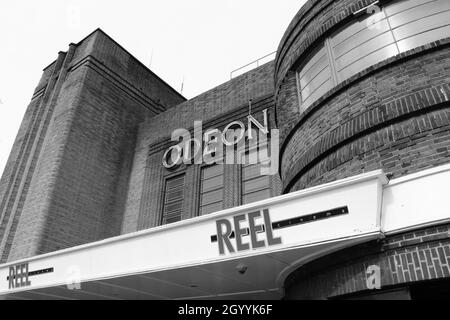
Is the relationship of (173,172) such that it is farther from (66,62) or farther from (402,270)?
(402,270)

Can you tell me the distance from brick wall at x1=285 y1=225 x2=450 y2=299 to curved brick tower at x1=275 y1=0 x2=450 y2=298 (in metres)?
0.01

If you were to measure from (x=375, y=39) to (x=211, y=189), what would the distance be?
727 centimetres

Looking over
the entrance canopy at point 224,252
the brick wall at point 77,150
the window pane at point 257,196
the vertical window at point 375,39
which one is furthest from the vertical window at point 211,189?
the vertical window at point 375,39

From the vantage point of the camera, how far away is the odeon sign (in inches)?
457

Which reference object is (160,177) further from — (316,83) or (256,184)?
(316,83)

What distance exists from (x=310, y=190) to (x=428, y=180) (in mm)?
1297

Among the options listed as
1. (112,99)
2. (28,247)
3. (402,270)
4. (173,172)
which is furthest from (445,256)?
(112,99)

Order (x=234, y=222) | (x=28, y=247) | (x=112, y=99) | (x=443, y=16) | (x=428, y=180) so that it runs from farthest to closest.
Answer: (x=112, y=99) < (x=28, y=247) < (x=443, y=16) < (x=234, y=222) < (x=428, y=180)

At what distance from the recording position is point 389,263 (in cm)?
441

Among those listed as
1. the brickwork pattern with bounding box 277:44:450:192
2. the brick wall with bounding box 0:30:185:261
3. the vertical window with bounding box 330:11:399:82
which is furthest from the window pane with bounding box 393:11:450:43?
the brick wall with bounding box 0:30:185:261

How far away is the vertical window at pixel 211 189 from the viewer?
39.6 ft

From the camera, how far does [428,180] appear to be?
4383mm

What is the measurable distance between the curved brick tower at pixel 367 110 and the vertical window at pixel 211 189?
4532mm
